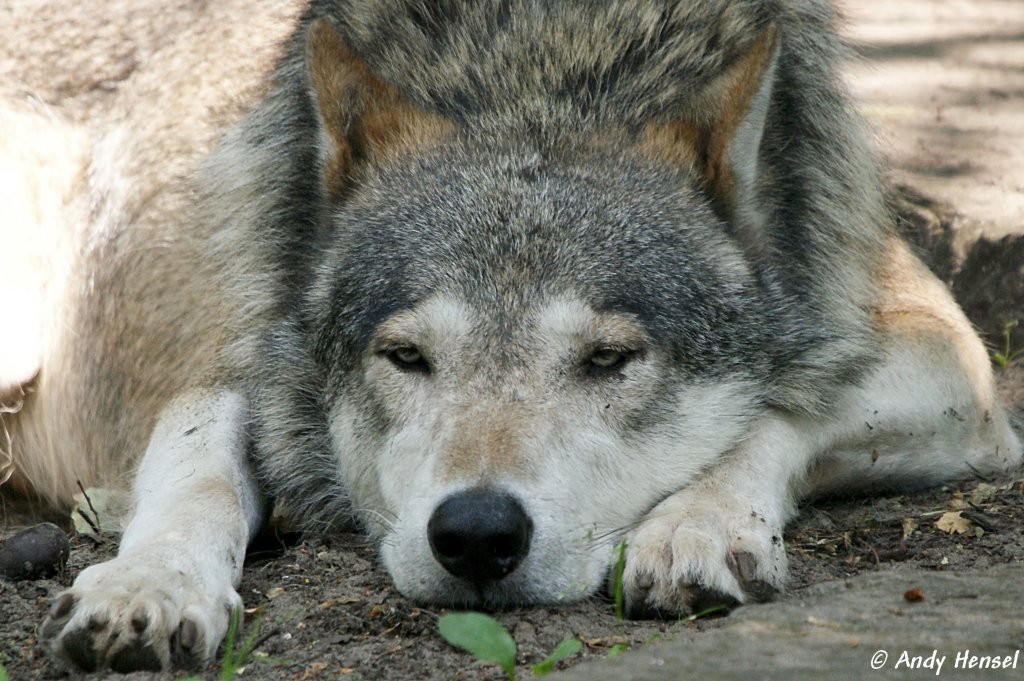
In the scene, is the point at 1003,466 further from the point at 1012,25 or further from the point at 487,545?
the point at 1012,25

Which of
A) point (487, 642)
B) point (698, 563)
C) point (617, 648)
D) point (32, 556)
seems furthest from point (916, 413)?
point (32, 556)

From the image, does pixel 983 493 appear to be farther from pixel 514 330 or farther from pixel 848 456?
pixel 514 330

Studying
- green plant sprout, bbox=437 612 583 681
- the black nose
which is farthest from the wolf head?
green plant sprout, bbox=437 612 583 681

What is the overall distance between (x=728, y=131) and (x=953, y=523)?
152cm

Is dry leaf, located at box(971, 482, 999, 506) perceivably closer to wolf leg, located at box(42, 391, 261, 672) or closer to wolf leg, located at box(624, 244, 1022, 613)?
wolf leg, located at box(624, 244, 1022, 613)

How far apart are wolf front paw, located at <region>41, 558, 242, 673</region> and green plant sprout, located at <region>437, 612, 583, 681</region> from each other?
0.79m

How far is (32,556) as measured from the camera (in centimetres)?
402

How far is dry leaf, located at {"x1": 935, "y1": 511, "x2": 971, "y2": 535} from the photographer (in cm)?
414

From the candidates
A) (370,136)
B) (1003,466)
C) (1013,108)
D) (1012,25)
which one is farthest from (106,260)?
(1012,25)

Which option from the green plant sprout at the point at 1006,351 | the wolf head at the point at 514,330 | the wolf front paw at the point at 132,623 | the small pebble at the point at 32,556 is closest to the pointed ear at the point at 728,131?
the wolf head at the point at 514,330

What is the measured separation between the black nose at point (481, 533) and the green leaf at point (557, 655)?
1.15 ft

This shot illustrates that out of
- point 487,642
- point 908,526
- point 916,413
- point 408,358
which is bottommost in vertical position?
point 908,526

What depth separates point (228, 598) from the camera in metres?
Result: 3.53

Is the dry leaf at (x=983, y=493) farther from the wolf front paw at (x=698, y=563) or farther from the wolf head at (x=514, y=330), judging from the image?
the wolf front paw at (x=698, y=563)
